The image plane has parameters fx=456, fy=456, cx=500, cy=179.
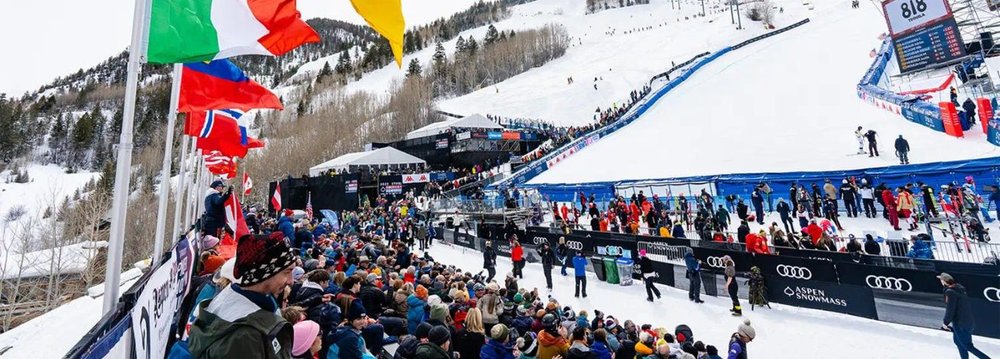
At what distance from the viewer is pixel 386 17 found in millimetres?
3941

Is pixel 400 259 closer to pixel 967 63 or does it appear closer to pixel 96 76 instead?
pixel 967 63

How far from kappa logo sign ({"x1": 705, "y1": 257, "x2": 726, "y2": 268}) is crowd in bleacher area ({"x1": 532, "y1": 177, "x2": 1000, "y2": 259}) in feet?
2.80

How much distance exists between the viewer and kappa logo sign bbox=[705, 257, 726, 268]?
38.7 ft

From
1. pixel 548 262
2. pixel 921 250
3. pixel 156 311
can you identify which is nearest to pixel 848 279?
pixel 921 250

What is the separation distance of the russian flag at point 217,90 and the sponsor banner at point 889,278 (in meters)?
11.5

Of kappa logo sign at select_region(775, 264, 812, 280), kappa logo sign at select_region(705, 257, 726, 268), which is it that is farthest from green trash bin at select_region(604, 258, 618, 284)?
kappa logo sign at select_region(775, 264, 812, 280)

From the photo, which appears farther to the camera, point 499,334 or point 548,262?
point 548,262

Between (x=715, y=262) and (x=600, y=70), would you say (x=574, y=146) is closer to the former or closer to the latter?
(x=715, y=262)

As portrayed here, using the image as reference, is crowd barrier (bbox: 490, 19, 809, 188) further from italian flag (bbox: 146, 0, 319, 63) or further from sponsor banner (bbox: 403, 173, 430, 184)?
italian flag (bbox: 146, 0, 319, 63)

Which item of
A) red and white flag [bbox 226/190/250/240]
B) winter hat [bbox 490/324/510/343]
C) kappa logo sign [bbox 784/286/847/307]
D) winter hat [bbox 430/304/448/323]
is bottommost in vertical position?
kappa logo sign [bbox 784/286/847/307]

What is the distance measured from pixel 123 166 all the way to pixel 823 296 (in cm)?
1234

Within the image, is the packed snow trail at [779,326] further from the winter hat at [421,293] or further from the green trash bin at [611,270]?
the winter hat at [421,293]

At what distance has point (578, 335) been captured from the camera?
17.2 feet

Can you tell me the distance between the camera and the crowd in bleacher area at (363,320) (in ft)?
6.08
